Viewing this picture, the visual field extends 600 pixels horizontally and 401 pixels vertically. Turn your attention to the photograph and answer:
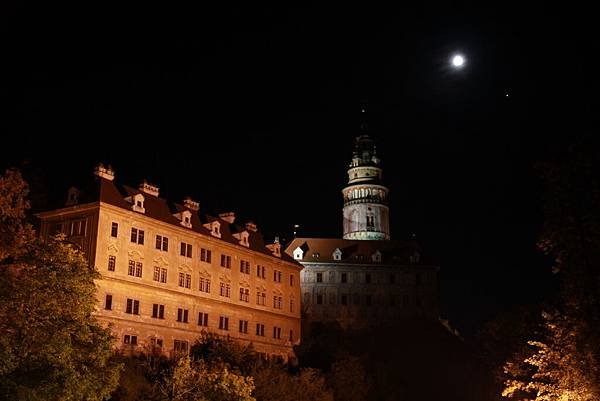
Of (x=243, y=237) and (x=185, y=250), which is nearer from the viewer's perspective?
(x=185, y=250)

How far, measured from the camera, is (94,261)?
48.5 metres

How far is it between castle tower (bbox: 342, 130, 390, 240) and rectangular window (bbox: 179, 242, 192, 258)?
202ft

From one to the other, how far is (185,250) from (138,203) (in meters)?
6.31

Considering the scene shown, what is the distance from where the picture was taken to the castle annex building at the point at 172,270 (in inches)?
1967

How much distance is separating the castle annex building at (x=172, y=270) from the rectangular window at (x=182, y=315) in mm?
83

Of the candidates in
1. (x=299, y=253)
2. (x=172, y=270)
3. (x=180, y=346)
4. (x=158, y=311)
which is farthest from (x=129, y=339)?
(x=299, y=253)

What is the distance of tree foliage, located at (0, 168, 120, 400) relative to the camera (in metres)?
24.5

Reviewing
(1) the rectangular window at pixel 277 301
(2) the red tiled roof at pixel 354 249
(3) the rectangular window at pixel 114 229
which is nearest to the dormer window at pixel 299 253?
(2) the red tiled roof at pixel 354 249

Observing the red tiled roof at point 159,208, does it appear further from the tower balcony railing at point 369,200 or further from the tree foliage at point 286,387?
the tower balcony railing at point 369,200

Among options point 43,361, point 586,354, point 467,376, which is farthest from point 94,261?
point 467,376

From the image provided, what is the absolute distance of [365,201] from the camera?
4638 inches

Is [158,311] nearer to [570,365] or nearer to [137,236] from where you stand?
[137,236]

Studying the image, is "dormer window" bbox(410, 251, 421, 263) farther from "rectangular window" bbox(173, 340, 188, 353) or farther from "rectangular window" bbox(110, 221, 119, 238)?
"rectangular window" bbox(110, 221, 119, 238)

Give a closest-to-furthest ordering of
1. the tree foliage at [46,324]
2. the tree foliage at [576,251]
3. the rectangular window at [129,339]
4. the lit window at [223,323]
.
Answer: the tree foliage at [46,324] → the tree foliage at [576,251] → the rectangular window at [129,339] → the lit window at [223,323]
